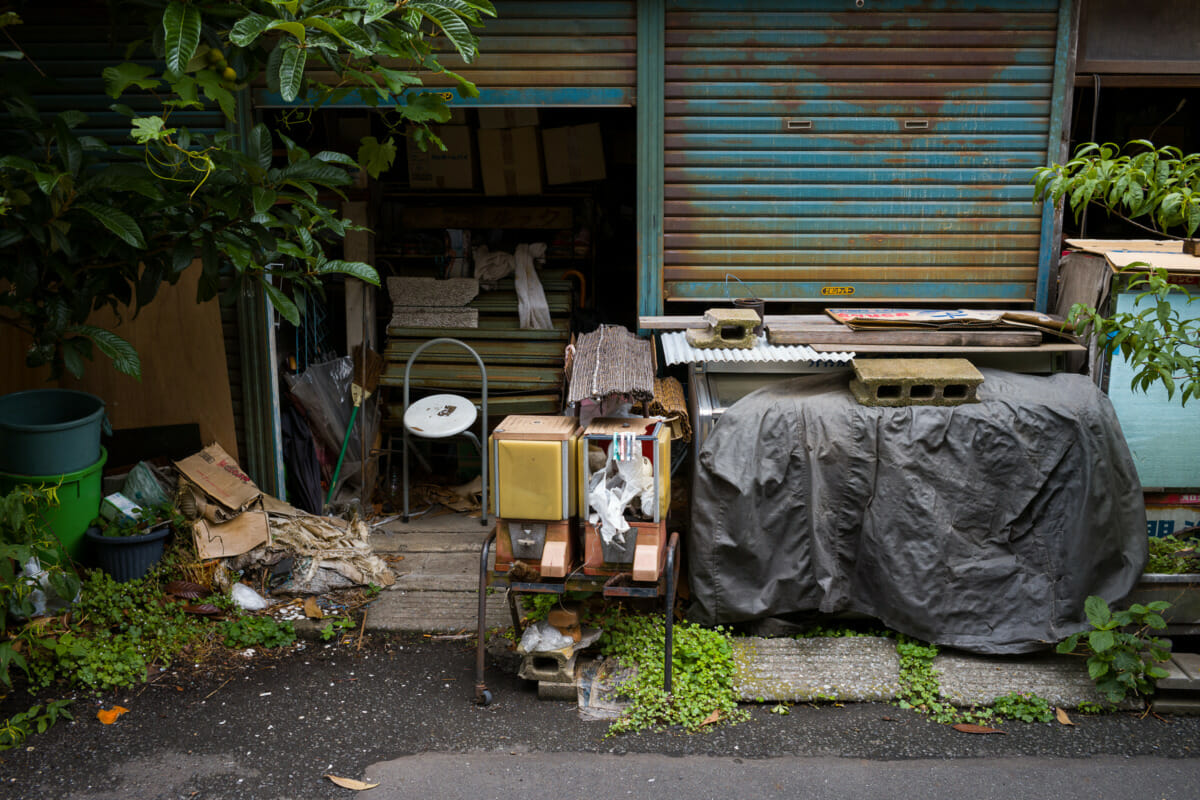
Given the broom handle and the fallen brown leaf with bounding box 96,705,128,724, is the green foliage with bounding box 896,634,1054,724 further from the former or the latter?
the broom handle

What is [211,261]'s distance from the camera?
16.8ft

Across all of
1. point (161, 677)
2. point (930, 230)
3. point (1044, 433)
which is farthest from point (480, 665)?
point (930, 230)

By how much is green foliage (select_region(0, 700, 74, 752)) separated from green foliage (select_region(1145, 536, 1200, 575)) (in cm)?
605

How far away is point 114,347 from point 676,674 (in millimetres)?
3636

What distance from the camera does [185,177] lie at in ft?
16.6

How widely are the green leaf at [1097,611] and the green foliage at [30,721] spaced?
215 inches

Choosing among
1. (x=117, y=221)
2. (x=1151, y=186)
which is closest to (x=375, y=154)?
(x=117, y=221)

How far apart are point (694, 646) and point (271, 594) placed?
290 centimetres

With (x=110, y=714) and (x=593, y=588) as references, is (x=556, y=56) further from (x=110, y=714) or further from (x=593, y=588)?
(x=110, y=714)

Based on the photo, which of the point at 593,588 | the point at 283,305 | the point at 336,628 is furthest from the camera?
the point at 336,628

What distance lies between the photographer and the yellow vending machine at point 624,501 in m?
4.95

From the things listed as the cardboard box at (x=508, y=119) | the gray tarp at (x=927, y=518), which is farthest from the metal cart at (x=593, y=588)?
the cardboard box at (x=508, y=119)

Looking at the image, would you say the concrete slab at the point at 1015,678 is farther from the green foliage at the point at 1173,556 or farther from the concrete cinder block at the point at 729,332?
the concrete cinder block at the point at 729,332

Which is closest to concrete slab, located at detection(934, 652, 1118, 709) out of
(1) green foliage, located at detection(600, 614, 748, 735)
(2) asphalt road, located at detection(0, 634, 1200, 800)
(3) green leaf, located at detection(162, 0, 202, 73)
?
(2) asphalt road, located at detection(0, 634, 1200, 800)
